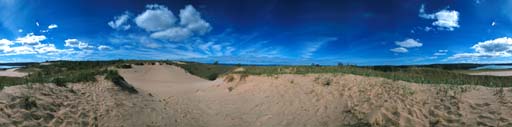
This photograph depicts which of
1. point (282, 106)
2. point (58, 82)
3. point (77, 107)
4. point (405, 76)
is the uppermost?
point (405, 76)

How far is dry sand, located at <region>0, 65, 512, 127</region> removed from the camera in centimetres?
1047

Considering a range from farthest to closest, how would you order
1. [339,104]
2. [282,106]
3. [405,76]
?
1. [405,76]
2. [282,106]
3. [339,104]

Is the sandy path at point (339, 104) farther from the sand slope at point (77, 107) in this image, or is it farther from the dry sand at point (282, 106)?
the sand slope at point (77, 107)

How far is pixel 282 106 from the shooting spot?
14.8m

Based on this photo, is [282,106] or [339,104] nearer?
[339,104]

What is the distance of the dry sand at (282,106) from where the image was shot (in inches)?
412

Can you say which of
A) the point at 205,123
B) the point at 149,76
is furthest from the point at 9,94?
the point at 149,76

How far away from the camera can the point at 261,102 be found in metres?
15.8

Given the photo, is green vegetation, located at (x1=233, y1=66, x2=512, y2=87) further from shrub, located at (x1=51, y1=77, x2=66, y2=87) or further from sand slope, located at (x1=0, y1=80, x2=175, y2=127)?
shrub, located at (x1=51, y1=77, x2=66, y2=87)

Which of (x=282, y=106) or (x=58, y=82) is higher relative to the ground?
(x=58, y=82)

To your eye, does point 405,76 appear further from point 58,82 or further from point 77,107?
point 58,82

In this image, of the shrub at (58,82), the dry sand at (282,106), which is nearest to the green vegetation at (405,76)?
the dry sand at (282,106)

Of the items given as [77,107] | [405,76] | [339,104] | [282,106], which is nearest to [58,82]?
[77,107]

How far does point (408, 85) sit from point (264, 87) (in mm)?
7276
